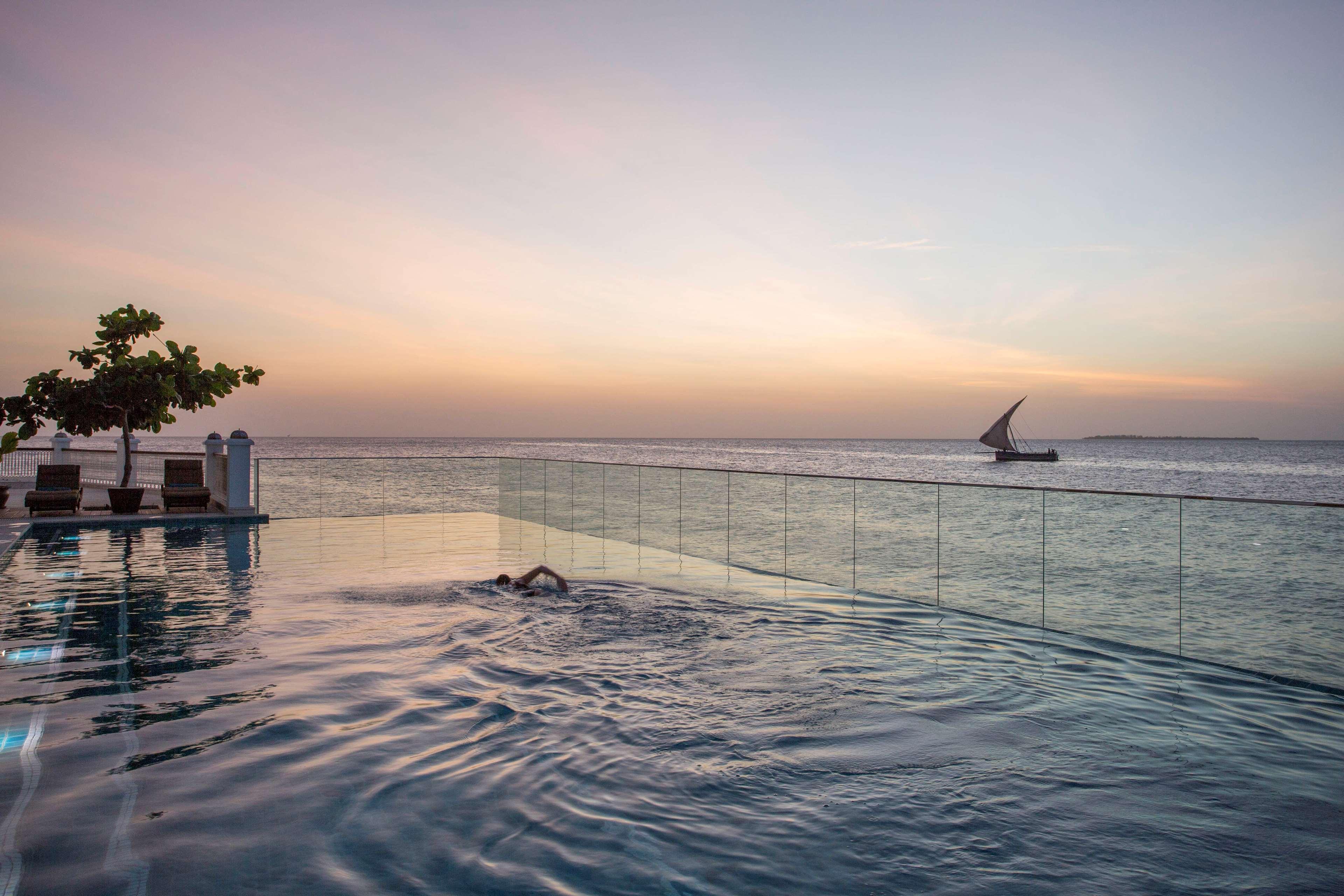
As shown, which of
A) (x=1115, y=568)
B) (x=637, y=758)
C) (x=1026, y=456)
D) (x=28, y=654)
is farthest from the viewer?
(x=1026, y=456)

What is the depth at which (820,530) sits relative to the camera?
30.7 feet

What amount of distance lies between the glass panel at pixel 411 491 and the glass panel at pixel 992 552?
12.0 meters

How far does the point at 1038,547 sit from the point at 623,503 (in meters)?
6.54

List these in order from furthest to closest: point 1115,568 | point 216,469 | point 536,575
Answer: point 216,469
point 536,575
point 1115,568

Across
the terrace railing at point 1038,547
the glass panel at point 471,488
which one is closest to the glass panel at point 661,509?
the terrace railing at point 1038,547

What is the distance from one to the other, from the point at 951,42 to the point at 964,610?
8848 mm

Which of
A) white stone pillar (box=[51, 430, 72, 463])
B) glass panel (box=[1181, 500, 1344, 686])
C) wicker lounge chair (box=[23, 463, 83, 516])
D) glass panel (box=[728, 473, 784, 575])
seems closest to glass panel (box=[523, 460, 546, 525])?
glass panel (box=[728, 473, 784, 575])

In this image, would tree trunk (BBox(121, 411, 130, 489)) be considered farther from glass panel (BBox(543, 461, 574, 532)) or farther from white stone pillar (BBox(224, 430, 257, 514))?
glass panel (BBox(543, 461, 574, 532))

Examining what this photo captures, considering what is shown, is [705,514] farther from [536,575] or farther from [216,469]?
[216,469]

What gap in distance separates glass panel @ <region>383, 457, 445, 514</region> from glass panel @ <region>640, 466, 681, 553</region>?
697 cm

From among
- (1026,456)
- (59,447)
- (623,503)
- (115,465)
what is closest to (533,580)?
(623,503)

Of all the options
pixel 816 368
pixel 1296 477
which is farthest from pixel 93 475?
pixel 1296 477

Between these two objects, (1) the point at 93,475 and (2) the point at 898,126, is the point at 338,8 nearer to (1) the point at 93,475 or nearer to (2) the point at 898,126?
(2) the point at 898,126

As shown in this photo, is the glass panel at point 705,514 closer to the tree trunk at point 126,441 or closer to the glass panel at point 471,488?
the glass panel at point 471,488
